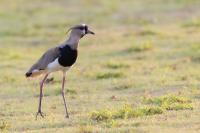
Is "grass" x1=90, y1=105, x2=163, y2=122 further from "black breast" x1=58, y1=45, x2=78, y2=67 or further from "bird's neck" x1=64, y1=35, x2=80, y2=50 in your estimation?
"bird's neck" x1=64, y1=35, x2=80, y2=50

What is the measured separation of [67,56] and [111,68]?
214 inches

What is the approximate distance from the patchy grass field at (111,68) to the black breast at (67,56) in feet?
2.33

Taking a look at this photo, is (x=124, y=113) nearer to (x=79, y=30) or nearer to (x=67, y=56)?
(x=67, y=56)

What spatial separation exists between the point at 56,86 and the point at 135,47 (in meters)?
4.33

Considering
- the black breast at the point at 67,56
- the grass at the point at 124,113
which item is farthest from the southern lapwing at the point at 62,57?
the grass at the point at 124,113

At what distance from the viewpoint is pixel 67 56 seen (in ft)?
32.0

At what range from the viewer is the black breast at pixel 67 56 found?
975 cm

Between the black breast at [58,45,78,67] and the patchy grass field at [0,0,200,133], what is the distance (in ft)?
2.33

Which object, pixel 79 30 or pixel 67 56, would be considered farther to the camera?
pixel 79 30

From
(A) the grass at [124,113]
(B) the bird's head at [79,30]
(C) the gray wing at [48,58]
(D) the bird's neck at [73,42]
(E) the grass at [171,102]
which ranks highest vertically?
(B) the bird's head at [79,30]

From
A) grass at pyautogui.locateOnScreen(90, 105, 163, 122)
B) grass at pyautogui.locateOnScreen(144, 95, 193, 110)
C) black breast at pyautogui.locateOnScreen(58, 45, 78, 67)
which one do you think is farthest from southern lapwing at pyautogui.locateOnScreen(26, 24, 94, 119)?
grass at pyautogui.locateOnScreen(144, 95, 193, 110)

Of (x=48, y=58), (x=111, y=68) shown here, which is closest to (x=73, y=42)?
(x=48, y=58)

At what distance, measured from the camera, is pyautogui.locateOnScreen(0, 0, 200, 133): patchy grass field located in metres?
9.44

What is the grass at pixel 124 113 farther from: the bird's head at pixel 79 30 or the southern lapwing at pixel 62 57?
the bird's head at pixel 79 30
